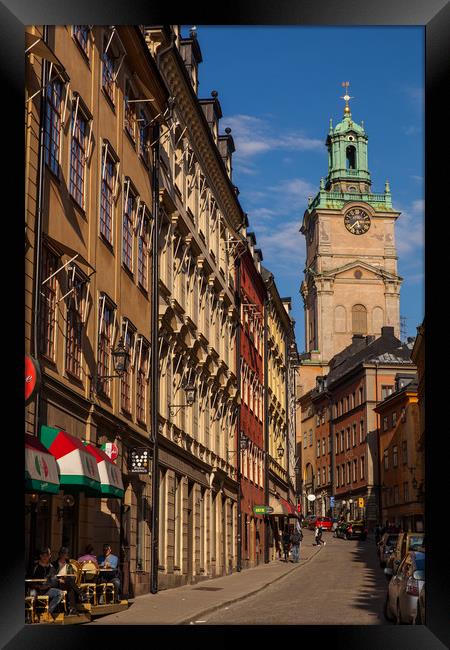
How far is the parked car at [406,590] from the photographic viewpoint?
18.5 m

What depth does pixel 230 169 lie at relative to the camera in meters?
53.2

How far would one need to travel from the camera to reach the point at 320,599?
101ft

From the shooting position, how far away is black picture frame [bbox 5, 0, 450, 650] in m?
14.8

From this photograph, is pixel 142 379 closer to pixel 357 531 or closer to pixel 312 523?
pixel 357 531

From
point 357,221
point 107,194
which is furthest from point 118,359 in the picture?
point 357,221

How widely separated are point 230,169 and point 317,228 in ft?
314

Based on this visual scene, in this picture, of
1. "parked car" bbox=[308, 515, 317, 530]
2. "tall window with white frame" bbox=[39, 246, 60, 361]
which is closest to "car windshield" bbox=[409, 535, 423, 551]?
"tall window with white frame" bbox=[39, 246, 60, 361]

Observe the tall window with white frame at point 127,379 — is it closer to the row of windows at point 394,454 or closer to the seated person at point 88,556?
the seated person at point 88,556

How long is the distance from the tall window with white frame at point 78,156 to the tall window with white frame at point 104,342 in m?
2.92

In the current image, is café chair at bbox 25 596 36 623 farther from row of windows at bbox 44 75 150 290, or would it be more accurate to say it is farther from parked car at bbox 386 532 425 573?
parked car at bbox 386 532 425 573

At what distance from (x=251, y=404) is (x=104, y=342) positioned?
32.5 meters
